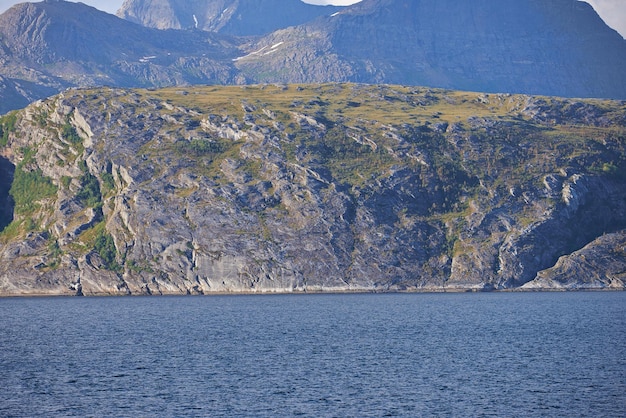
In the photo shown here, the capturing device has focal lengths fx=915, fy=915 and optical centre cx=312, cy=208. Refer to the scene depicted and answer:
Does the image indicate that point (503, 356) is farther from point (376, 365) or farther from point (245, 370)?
point (245, 370)

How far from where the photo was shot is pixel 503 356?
99812 millimetres

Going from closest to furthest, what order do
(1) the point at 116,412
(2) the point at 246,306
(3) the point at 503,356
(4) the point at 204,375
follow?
(1) the point at 116,412 < (4) the point at 204,375 < (3) the point at 503,356 < (2) the point at 246,306

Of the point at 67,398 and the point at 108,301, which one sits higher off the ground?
the point at 67,398

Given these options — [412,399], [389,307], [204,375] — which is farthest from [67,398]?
[389,307]

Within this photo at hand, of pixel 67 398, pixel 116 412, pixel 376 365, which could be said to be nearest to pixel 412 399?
pixel 376 365

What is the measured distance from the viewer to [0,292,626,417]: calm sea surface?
74.9 m

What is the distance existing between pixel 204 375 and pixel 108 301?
355 feet

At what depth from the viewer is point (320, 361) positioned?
97.6m

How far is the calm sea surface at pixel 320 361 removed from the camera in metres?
74.9

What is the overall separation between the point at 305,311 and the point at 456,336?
44.8m

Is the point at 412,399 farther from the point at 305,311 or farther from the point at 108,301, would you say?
the point at 108,301

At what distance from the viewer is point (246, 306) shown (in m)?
172

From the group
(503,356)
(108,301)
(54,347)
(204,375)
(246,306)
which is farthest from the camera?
(108,301)

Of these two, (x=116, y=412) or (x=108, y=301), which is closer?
(x=116, y=412)
